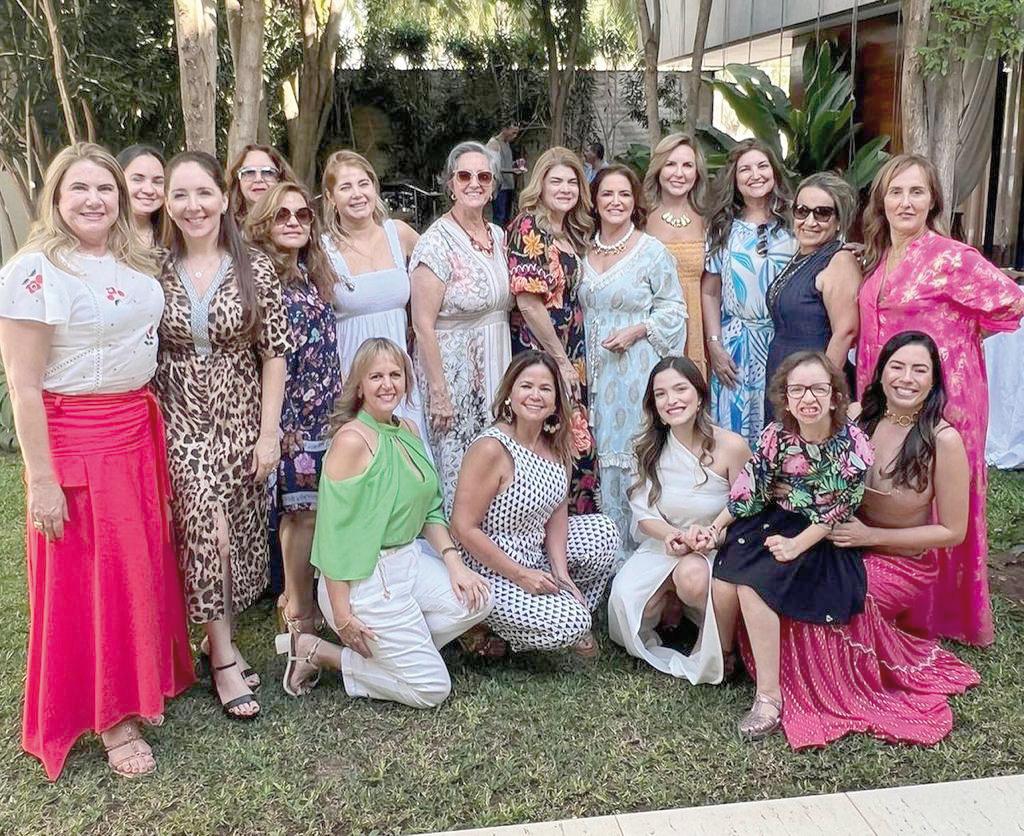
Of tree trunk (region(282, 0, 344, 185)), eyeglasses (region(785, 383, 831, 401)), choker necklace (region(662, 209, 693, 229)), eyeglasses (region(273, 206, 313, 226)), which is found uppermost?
tree trunk (region(282, 0, 344, 185))

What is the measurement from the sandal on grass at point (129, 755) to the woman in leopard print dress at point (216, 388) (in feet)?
1.06

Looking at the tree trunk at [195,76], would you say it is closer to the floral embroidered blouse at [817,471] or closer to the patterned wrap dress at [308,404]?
the patterned wrap dress at [308,404]

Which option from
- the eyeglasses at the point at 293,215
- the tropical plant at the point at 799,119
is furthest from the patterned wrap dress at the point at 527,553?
the tropical plant at the point at 799,119

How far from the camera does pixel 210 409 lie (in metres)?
3.08

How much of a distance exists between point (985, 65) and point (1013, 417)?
3.59 m

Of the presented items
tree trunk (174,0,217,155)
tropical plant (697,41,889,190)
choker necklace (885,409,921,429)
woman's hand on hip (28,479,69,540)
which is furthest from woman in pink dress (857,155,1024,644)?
tropical plant (697,41,889,190)

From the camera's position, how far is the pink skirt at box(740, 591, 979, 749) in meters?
3.00

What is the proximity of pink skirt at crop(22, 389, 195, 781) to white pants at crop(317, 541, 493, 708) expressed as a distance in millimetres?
625

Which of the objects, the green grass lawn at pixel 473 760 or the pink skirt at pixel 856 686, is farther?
the pink skirt at pixel 856 686

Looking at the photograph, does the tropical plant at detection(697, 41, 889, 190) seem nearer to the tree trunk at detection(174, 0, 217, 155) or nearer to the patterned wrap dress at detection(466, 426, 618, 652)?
the tree trunk at detection(174, 0, 217, 155)

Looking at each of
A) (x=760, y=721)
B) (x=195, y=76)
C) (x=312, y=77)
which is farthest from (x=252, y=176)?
(x=312, y=77)

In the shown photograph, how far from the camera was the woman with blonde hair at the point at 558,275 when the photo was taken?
155 inches

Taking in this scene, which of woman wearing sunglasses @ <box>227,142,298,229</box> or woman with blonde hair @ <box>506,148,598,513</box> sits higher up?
woman wearing sunglasses @ <box>227,142,298,229</box>

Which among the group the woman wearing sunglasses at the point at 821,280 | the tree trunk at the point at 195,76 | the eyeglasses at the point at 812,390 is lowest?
the eyeglasses at the point at 812,390
